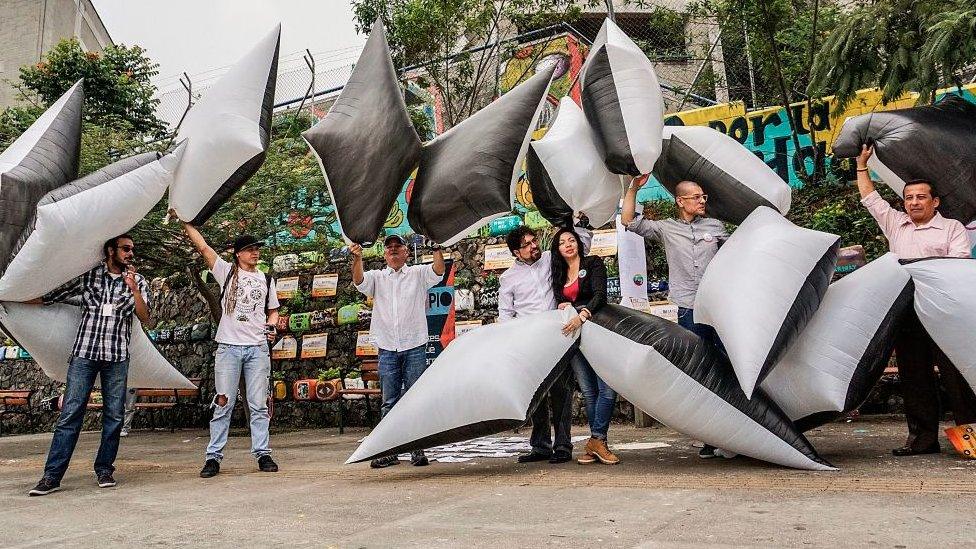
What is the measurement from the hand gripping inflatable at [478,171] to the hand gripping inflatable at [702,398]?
3.36 feet

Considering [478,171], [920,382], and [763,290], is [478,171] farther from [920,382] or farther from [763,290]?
[920,382]

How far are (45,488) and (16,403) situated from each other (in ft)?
25.7

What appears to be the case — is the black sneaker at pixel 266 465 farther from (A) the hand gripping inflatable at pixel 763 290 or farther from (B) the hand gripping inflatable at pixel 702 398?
(A) the hand gripping inflatable at pixel 763 290

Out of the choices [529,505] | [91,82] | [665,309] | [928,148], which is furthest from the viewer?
[91,82]

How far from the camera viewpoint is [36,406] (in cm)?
1148

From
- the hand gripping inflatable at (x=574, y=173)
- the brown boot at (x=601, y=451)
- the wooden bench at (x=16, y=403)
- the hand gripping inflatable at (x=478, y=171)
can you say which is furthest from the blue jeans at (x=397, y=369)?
the wooden bench at (x=16, y=403)

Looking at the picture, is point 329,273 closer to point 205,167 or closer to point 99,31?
point 205,167

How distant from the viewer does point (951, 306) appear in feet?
11.8

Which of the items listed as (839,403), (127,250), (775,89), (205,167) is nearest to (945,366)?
(839,403)

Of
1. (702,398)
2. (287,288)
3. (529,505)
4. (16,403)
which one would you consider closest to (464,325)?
(287,288)

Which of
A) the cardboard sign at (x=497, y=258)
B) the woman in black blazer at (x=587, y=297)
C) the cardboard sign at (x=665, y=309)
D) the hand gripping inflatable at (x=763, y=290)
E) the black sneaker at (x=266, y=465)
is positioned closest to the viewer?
the hand gripping inflatable at (x=763, y=290)

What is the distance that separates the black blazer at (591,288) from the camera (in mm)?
4246

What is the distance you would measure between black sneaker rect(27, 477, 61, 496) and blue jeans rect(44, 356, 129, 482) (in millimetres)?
21

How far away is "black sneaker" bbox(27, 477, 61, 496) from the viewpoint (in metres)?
4.09
